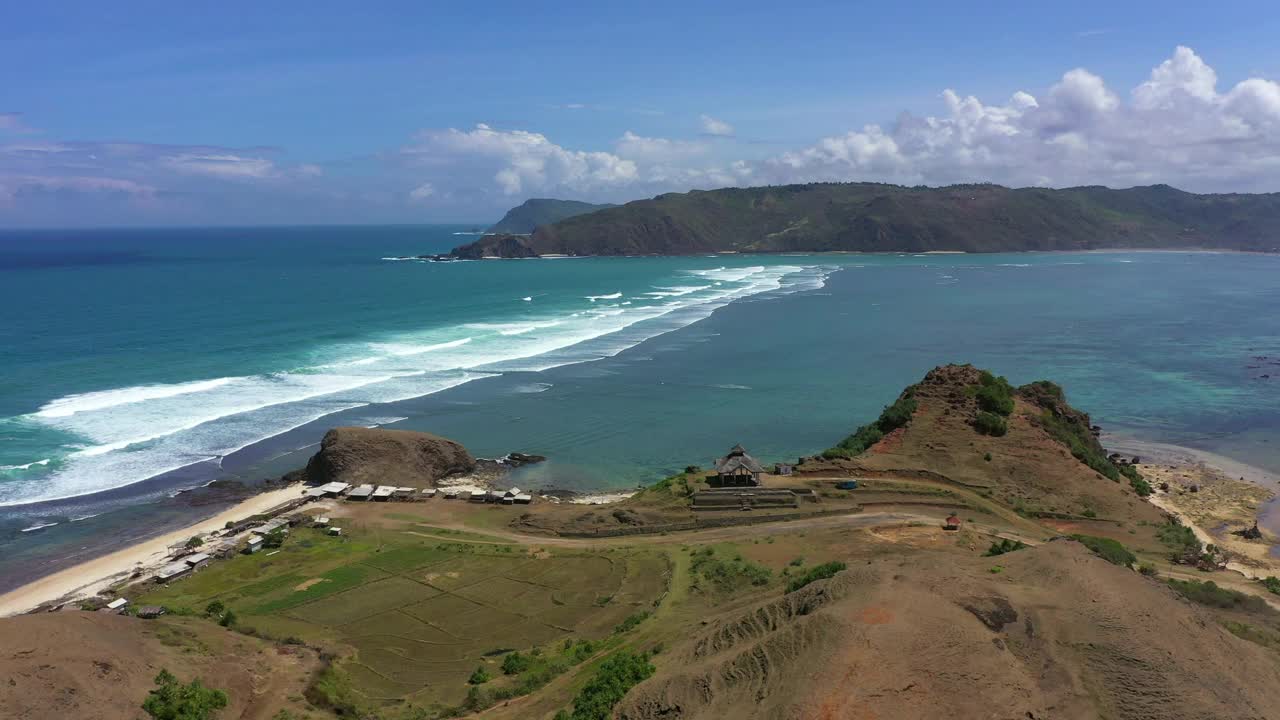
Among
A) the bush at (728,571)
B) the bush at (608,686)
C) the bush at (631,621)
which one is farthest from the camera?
the bush at (728,571)

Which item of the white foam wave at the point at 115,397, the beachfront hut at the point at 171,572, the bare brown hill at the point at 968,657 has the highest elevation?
the white foam wave at the point at 115,397

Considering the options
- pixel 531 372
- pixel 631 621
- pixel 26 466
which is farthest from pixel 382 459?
pixel 531 372

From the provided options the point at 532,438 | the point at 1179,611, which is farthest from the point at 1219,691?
the point at 532,438

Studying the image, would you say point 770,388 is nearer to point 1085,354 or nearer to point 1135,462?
point 1135,462

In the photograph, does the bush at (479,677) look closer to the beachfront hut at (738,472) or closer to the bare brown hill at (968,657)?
the bare brown hill at (968,657)

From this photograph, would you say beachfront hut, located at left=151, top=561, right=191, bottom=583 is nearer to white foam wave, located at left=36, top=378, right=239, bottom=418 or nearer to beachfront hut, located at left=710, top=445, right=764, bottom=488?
beachfront hut, located at left=710, top=445, right=764, bottom=488

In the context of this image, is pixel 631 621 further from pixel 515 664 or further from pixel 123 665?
pixel 123 665

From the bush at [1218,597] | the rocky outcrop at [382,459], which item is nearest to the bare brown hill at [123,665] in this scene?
the rocky outcrop at [382,459]
